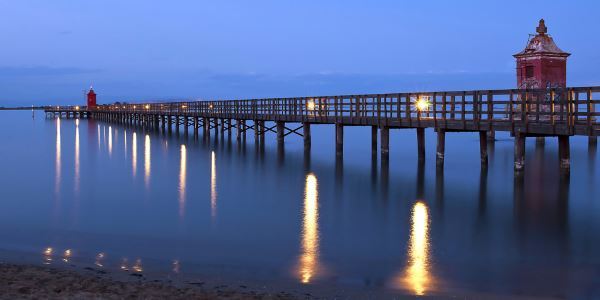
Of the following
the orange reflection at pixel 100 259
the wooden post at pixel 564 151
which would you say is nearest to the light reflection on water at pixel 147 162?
the orange reflection at pixel 100 259

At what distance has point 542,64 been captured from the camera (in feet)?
119

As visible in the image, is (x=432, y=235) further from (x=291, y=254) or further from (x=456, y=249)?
(x=291, y=254)

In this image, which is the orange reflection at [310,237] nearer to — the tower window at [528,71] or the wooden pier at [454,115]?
the wooden pier at [454,115]

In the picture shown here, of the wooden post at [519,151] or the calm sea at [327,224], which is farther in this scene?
the wooden post at [519,151]

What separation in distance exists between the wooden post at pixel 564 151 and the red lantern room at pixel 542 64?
15.2 meters

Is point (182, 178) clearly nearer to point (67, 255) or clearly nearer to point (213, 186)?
point (213, 186)

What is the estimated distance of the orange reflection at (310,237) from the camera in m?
10.2

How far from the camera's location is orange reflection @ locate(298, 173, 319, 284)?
10.2m

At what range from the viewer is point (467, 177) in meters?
24.1

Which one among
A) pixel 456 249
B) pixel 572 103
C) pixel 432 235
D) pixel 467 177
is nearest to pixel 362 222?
pixel 432 235

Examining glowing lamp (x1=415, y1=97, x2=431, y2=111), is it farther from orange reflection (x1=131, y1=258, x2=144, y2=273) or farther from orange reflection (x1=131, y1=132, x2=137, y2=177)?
orange reflection (x1=131, y1=258, x2=144, y2=273)

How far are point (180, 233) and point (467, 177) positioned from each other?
13.6m

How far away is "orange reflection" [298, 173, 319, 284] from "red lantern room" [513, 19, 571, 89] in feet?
66.2

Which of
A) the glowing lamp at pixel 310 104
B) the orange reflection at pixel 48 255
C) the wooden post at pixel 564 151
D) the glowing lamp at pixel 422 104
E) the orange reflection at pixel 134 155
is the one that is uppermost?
the glowing lamp at pixel 310 104
